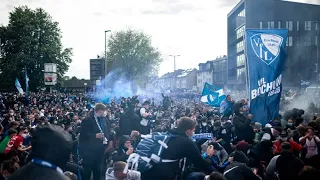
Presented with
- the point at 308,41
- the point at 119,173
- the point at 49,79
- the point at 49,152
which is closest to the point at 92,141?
the point at 119,173

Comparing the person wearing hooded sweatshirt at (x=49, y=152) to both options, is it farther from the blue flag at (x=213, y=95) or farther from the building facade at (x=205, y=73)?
the building facade at (x=205, y=73)

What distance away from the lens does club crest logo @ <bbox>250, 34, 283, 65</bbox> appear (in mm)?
9984

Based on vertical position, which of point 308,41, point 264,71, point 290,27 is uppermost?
Result: point 290,27

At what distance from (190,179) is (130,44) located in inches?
2394

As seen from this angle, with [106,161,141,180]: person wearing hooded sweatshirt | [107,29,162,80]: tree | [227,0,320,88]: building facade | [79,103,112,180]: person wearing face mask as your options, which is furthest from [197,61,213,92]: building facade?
[106,161,141,180]: person wearing hooded sweatshirt

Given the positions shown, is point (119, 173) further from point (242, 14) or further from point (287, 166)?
point (242, 14)

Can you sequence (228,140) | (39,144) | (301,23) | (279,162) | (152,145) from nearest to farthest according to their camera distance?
(39,144) < (152,145) < (279,162) < (228,140) < (301,23)

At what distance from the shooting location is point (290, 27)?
52.0m

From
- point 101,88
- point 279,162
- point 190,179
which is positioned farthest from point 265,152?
point 101,88

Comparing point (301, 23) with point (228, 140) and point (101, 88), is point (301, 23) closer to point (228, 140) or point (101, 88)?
point (101, 88)

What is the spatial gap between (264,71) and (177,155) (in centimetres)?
673

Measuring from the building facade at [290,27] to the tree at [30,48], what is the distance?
28070 millimetres

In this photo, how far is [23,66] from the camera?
146ft

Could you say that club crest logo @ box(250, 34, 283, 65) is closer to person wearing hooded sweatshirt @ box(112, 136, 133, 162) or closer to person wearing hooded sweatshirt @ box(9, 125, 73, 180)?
person wearing hooded sweatshirt @ box(112, 136, 133, 162)
